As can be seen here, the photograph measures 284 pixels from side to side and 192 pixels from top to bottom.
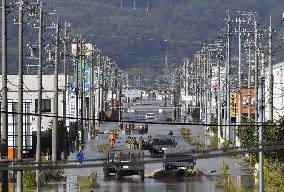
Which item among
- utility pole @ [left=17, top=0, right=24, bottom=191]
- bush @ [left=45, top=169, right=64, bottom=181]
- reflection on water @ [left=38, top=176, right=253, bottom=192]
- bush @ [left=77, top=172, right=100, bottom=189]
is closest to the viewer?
utility pole @ [left=17, top=0, right=24, bottom=191]

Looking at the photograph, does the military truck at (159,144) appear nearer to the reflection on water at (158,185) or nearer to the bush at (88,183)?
the reflection on water at (158,185)

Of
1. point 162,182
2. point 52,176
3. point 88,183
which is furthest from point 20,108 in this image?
point 52,176

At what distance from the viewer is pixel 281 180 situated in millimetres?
40562

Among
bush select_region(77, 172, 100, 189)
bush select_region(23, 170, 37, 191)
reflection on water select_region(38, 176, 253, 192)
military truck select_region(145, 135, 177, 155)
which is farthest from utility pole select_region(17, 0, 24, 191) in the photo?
military truck select_region(145, 135, 177, 155)

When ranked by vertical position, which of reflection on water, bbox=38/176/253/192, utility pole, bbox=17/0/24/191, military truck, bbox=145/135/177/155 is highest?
utility pole, bbox=17/0/24/191

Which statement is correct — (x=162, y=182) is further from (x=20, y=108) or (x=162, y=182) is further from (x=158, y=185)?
(x=20, y=108)

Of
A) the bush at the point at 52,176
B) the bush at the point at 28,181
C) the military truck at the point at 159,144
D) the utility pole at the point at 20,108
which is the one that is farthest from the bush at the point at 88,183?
the military truck at the point at 159,144

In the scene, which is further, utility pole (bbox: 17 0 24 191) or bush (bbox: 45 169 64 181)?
bush (bbox: 45 169 64 181)

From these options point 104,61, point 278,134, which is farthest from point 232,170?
point 104,61

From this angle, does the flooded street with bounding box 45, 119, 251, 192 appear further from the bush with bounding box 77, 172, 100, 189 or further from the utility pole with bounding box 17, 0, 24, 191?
the utility pole with bounding box 17, 0, 24, 191

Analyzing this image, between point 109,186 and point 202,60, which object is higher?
point 202,60

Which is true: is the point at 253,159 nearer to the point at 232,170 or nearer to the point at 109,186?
the point at 232,170

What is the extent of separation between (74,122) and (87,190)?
4252 centimetres

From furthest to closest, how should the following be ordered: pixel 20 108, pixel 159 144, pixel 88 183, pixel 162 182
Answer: pixel 159 144
pixel 162 182
pixel 88 183
pixel 20 108
